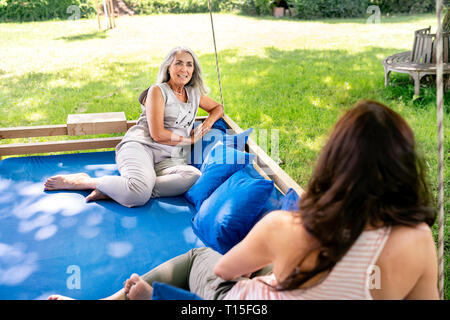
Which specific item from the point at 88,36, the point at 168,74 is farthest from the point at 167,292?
the point at 88,36

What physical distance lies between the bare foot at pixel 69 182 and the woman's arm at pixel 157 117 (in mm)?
555

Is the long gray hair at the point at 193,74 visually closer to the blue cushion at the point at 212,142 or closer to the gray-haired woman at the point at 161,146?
the gray-haired woman at the point at 161,146

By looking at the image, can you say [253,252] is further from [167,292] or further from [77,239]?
[77,239]

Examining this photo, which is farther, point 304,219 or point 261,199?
point 261,199

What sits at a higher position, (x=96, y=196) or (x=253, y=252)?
(x=253, y=252)

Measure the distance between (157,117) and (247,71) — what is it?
181 inches

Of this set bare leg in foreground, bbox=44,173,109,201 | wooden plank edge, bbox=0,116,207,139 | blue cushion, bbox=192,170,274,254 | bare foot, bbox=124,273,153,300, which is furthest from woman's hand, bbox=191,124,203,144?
bare foot, bbox=124,273,153,300

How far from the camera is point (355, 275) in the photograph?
1219 mm

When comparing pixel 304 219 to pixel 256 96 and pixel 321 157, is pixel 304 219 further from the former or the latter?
pixel 256 96

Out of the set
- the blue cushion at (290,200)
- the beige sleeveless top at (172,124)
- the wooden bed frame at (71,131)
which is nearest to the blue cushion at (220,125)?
the wooden bed frame at (71,131)

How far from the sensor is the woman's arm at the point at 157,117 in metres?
3.30

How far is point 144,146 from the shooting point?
3328 mm
